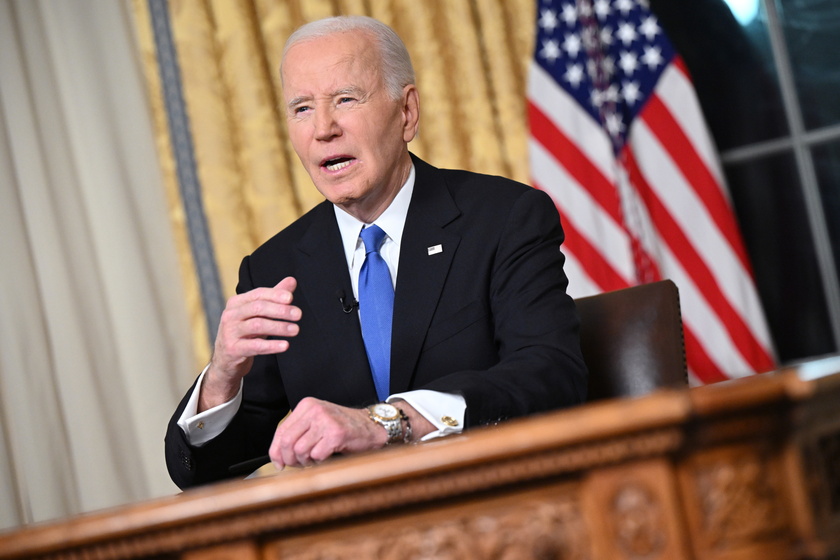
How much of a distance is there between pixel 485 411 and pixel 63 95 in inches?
125

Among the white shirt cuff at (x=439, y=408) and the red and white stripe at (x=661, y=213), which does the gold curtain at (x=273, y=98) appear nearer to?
the red and white stripe at (x=661, y=213)

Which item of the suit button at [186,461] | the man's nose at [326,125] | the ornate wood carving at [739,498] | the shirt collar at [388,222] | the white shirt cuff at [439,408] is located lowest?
the ornate wood carving at [739,498]

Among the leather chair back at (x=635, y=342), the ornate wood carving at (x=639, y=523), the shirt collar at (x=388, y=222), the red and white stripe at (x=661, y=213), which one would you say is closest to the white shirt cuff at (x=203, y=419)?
the shirt collar at (x=388, y=222)

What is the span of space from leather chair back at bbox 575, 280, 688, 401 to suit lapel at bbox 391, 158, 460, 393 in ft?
1.22

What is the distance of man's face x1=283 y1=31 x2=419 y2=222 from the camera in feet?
6.93

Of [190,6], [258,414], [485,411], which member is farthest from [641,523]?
[190,6]

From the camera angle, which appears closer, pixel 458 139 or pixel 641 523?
pixel 641 523

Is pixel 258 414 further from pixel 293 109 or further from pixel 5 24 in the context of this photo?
pixel 5 24

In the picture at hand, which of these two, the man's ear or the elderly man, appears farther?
the man's ear

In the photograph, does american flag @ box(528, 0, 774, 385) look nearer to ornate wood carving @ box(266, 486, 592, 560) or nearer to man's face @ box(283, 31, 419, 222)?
man's face @ box(283, 31, 419, 222)

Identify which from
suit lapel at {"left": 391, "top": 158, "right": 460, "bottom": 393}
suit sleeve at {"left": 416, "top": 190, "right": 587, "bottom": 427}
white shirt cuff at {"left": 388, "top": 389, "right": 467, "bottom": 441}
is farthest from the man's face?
white shirt cuff at {"left": 388, "top": 389, "right": 467, "bottom": 441}

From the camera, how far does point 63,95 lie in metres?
4.00

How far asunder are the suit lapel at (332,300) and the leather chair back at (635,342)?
51 cm

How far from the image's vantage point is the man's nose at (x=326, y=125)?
2.10 metres
